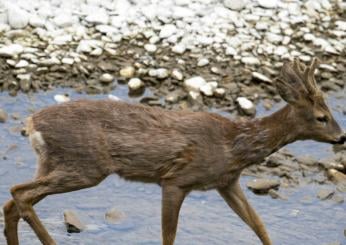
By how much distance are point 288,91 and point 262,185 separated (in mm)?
1684

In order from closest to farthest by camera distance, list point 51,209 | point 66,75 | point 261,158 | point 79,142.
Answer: point 79,142, point 261,158, point 51,209, point 66,75

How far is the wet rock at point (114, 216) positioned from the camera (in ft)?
32.4

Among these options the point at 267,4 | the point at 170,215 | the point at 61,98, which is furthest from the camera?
the point at 267,4

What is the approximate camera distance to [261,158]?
9.39 m

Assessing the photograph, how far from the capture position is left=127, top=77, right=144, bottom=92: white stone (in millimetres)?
12552

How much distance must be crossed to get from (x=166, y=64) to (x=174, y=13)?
1127 mm

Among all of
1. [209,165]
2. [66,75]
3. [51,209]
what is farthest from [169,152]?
[66,75]

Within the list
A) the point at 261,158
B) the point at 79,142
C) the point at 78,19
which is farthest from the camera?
the point at 78,19

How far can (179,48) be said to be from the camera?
43.7 feet

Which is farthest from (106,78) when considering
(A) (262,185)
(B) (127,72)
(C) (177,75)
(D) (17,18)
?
(A) (262,185)

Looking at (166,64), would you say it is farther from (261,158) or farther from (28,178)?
(261,158)

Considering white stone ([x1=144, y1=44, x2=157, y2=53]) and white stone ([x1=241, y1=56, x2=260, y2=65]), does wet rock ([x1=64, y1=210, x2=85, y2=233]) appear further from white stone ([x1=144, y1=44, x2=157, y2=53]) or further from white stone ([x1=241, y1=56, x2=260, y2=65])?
white stone ([x1=241, y1=56, x2=260, y2=65])

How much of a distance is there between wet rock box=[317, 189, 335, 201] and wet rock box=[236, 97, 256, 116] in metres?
1.81

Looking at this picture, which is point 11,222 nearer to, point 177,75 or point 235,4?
point 177,75
